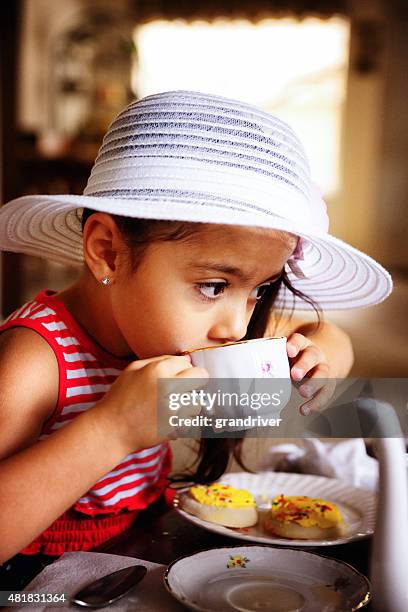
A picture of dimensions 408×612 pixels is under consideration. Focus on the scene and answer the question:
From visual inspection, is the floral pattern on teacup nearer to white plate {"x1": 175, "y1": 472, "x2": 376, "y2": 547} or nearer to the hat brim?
white plate {"x1": 175, "y1": 472, "x2": 376, "y2": 547}

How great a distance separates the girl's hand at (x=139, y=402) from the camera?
439mm

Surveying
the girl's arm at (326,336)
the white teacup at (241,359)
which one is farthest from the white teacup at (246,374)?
the girl's arm at (326,336)

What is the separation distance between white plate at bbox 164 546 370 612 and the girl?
0.09 metres

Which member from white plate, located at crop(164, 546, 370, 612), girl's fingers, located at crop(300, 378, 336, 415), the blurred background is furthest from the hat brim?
the blurred background

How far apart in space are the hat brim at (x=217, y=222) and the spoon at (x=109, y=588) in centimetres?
22

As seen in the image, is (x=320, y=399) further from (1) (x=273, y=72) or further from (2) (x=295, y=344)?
(1) (x=273, y=72)

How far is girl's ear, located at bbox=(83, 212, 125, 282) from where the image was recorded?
535 mm

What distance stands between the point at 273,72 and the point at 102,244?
14.3 feet

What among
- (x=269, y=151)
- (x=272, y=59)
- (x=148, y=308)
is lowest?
(x=148, y=308)

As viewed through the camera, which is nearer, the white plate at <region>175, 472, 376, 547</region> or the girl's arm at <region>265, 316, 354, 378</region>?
the white plate at <region>175, 472, 376, 547</region>

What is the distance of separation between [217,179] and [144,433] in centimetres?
18

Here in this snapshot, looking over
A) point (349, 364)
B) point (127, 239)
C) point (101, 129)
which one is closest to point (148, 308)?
point (127, 239)

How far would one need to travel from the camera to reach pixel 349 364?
2.52 feet

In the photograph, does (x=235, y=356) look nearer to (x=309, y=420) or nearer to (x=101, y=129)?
(x=309, y=420)
